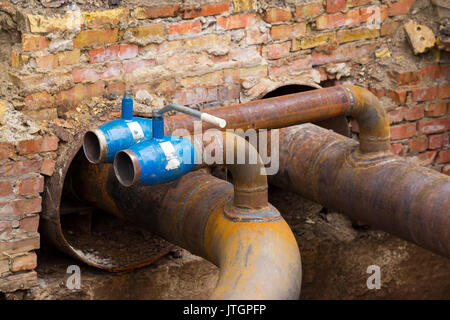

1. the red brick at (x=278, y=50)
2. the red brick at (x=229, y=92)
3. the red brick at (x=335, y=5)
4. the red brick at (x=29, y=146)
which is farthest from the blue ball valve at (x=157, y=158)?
the red brick at (x=335, y=5)

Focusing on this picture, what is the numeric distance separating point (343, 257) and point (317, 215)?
0.23 meters

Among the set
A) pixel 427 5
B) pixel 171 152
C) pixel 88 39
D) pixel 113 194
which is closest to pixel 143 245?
pixel 113 194

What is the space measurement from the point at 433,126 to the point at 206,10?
133 centimetres

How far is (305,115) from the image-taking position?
2600 mm

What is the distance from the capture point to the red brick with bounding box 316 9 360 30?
326 centimetres

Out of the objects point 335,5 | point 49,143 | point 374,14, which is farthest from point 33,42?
point 374,14

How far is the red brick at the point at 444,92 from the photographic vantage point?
354 cm

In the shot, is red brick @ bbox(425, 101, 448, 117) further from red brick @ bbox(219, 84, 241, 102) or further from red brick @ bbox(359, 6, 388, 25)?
red brick @ bbox(219, 84, 241, 102)

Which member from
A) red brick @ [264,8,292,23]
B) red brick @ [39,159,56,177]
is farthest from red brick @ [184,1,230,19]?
red brick @ [39,159,56,177]

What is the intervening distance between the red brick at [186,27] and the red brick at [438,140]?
1349mm

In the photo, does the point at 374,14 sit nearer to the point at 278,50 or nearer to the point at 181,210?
the point at 278,50

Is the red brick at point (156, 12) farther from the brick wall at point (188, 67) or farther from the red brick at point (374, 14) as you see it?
the red brick at point (374, 14)

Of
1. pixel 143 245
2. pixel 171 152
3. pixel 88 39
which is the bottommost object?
pixel 143 245
